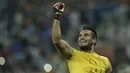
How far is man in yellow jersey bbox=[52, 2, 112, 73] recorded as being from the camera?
6.49 metres

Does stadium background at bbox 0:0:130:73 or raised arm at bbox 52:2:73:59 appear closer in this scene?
raised arm at bbox 52:2:73:59

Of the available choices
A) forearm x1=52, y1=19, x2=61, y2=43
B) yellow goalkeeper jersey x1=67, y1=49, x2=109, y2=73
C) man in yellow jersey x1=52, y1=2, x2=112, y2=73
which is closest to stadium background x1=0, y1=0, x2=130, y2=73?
man in yellow jersey x1=52, y1=2, x2=112, y2=73

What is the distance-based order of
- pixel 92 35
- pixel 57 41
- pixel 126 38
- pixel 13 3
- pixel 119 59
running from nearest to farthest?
1. pixel 57 41
2. pixel 92 35
3. pixel 119 59
4. pixel 126 38
5. pixel 13 3

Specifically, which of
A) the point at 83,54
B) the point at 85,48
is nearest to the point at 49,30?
the point at 85,48

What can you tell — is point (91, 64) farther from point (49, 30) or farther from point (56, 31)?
point (49, 30)

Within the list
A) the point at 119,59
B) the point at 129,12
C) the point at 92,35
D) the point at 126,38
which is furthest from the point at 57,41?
the point at 129,12

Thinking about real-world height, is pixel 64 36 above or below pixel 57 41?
below

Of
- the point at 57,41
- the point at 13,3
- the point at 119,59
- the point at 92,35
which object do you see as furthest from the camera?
the point at 13,3

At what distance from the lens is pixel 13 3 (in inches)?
545

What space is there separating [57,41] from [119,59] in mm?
5595

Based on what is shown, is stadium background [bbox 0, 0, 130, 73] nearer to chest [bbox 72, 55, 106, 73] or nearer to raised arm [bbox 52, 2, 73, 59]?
chest [bbox 72, 55, 106, 73]

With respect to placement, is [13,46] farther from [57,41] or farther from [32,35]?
[57,41]

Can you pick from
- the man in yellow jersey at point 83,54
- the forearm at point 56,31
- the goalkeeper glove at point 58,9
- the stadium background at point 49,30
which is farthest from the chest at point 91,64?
the stadium background at point 49,30

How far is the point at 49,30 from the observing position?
12836mm
